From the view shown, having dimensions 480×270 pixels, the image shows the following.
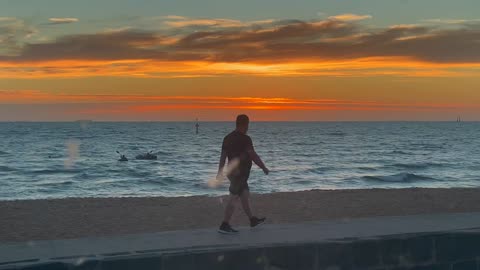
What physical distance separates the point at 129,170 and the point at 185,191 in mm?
14273

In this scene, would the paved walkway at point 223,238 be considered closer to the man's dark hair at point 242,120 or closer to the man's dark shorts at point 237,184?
the man's dark shorts at point 237,184

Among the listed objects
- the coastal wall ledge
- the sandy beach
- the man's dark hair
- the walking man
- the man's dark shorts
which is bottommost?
the sandy beach

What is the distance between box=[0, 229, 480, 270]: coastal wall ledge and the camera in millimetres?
6734

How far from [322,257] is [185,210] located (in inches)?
265

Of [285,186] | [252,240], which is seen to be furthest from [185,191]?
[252,240]

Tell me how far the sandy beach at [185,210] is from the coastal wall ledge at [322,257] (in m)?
4.15

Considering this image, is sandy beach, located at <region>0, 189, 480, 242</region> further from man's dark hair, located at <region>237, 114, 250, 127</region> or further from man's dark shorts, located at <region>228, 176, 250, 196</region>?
man's dark hair, located at <region>237, 114, 250, 127</region>

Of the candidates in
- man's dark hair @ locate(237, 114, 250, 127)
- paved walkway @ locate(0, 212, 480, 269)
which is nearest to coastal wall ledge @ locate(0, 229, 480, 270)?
paved walkway @ locate(0, 212, 480, 269)

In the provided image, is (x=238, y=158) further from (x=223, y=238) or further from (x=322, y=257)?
(x=322, y=257)

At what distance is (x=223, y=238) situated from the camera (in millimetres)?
8281

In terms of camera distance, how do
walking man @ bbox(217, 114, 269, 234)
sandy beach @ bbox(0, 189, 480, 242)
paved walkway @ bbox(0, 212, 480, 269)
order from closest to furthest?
paved walkway @ bbox(0, 212, 480, 269) → walking man @ bbox(217, 114, 269, 234) → sandy beach @ bbox(0, 189, 480, 242)

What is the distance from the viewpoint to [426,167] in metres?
44.6

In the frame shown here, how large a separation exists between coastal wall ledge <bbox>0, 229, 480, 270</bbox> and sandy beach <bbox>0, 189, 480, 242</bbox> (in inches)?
163

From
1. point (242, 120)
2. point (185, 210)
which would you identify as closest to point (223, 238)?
point (242, 120)
